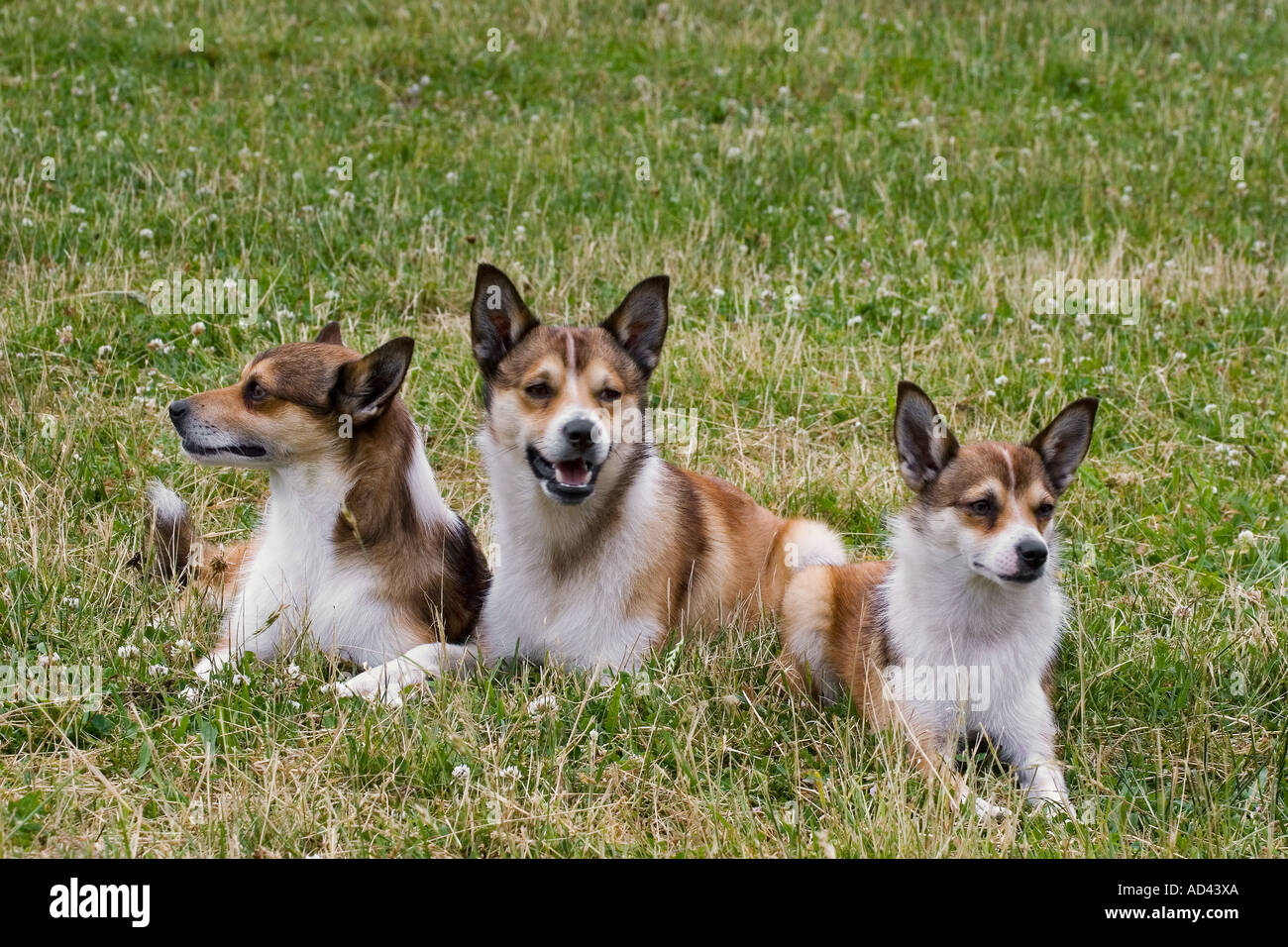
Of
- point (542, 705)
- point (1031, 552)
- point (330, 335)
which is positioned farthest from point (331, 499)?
point (1031, 552)

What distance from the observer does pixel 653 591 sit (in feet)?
18.6

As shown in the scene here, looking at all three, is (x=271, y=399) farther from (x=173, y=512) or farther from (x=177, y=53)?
(x=177, y=53)

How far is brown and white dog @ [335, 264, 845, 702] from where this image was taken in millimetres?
5375

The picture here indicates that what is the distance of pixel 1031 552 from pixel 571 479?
5.72 ft

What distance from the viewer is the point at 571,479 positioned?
17.5ft

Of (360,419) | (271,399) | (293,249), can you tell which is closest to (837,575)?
(360,419)

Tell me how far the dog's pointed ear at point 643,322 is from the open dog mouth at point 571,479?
63 cm

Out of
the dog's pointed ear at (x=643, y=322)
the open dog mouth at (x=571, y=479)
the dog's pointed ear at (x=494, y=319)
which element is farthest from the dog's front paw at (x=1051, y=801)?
the dog's pointed ear at (x=494, y=319)

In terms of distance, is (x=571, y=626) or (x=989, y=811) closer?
(x=989, y=811)

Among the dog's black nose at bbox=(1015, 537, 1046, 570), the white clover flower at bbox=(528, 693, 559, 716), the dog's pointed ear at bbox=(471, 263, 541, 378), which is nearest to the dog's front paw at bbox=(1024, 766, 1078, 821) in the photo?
the dog's black nose at bbox=(1015, 537, 1046, 570)

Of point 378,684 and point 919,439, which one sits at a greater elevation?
point 919,439

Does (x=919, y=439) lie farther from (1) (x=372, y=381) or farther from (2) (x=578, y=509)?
(1) (x=372, y=381)

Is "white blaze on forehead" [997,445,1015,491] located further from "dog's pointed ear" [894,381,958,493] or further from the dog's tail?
the dog's tail

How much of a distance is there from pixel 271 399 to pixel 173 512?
3.38ft
